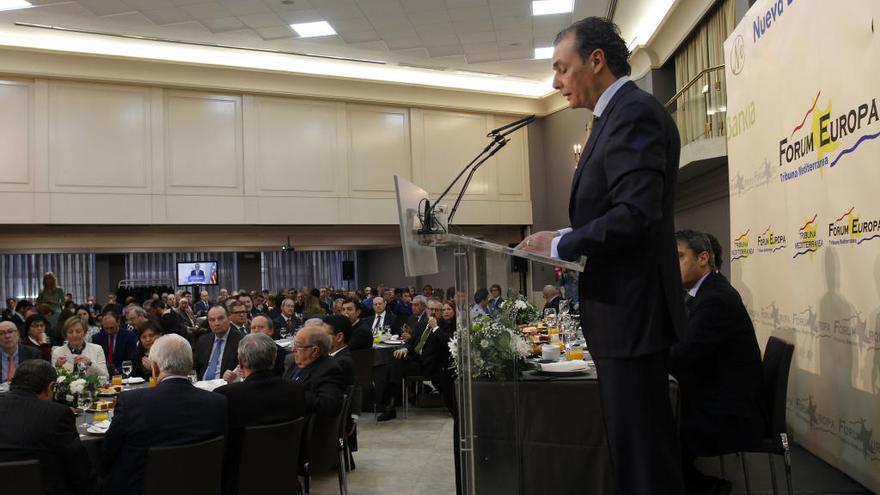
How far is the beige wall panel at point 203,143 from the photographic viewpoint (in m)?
11.8

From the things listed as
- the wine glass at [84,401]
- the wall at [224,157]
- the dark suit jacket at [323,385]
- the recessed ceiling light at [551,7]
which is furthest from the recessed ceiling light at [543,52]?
the wine glass at [84,401]

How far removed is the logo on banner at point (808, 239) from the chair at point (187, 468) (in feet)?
10.4

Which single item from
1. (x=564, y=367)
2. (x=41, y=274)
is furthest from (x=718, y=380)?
(x=41, y=274)

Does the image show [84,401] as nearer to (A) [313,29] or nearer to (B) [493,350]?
(B) [493,350]

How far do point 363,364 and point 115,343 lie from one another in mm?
2464

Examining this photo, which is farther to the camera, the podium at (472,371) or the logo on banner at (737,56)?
the logo on banner at (737,56)

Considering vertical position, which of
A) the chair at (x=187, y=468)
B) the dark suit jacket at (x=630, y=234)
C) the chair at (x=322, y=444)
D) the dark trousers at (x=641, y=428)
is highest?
the dark suit jacket at (x=630, y=234)

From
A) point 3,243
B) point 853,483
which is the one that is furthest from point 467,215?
point 853,483

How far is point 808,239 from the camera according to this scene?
3625 mm

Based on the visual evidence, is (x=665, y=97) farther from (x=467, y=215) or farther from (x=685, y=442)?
(x=685, y=442)

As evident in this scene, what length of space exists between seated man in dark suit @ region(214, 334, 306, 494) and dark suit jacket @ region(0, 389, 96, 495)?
2.11 ft

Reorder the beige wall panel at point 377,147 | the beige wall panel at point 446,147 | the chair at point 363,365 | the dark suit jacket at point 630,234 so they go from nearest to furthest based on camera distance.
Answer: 1. the dark suit jacket at point 630,234
2. the chair at point 363,365
3. the beige wall panel at point 377,147
4. the beige wall panel at point 446,147

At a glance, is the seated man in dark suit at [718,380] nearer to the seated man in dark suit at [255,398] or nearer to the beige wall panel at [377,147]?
the seated man in dark suit at [255,398]

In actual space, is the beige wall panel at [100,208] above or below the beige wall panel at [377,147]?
below
